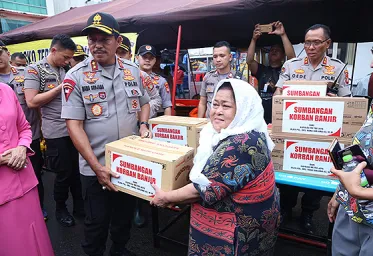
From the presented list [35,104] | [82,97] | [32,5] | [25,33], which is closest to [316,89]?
[82,97]

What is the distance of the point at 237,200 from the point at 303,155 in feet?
3.06

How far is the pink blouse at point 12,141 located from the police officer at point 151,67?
1.83 meters

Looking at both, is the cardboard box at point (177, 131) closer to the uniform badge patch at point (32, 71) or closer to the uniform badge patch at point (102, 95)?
the uniform badge patch at point (102, 95)

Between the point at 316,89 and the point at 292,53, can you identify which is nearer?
the point at 316,89

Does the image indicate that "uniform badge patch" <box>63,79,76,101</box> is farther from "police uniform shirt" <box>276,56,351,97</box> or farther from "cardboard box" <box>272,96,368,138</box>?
"police uniform shirt" <box>276,56,351,97</box>

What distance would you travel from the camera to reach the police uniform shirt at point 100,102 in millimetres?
1795

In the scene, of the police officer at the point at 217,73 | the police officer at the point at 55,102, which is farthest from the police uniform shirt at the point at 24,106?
the police officer at the point at 217,73

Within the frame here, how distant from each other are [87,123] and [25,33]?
561 centimetres

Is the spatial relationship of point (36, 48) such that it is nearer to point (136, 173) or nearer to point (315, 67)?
point (136, 173)

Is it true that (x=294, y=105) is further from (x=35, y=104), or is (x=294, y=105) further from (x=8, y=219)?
(x=35, y=104)

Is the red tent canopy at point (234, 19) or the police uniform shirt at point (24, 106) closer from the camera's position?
the police uniform shirt at point (24, 106)

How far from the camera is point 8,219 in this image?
1.64 meters

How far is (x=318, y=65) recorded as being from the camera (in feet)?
8.54

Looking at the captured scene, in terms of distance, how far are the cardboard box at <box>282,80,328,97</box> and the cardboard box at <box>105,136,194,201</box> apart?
967mm
